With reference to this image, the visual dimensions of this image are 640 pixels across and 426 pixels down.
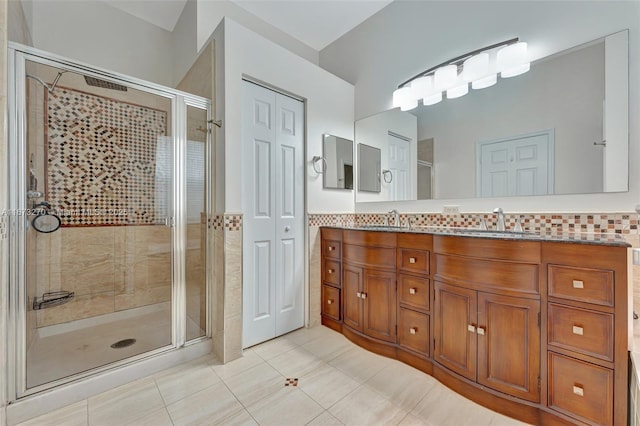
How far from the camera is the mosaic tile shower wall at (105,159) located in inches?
74.7

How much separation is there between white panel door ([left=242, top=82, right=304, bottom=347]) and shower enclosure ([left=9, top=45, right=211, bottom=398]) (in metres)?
0.34

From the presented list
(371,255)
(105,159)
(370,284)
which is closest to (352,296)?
(370,284)

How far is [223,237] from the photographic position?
1.88 metres

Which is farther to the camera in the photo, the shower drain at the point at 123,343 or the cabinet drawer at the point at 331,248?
the cabinet drawer at the point at 331,248

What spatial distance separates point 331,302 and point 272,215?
0.94m

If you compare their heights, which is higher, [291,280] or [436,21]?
[436,21]

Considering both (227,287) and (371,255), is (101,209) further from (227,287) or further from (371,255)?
(371,255)

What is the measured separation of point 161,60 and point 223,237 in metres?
2.39

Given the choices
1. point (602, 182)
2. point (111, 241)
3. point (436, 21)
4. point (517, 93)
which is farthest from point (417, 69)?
point (111, 241)

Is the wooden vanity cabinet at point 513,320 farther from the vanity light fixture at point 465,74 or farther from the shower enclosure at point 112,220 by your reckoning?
the shower enclosure at point 112,220

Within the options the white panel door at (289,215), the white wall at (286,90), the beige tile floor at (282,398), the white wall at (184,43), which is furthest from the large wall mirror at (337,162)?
the beige tile floor at (282,398)

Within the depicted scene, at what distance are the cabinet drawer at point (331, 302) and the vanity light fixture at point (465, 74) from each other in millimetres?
1750

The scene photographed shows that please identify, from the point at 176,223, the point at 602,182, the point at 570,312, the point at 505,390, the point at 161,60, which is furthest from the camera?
the point at 161,60

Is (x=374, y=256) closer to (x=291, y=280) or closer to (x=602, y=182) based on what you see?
(x=291, y=280)
